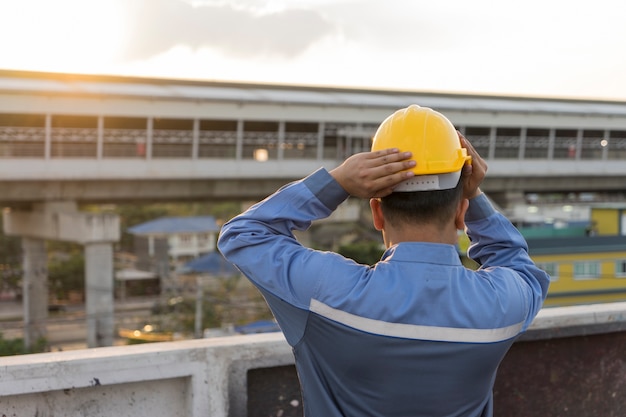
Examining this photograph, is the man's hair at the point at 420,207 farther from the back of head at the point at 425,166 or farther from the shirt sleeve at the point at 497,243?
the shirt sleeve at the point at 497,243

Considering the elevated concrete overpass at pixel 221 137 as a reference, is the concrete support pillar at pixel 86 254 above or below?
below

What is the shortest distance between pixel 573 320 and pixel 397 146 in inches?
78.6

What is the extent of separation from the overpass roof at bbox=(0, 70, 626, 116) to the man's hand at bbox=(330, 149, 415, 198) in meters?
28.5

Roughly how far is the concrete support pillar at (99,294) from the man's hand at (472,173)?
27.3 m

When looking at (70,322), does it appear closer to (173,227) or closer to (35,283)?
(35,283)

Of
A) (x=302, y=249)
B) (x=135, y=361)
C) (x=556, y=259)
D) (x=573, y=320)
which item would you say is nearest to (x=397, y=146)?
(x=302, y=249)

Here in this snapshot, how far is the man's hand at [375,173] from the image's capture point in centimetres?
185

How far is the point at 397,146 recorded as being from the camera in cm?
196

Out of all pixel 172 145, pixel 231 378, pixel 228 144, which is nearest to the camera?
pixel 231 378

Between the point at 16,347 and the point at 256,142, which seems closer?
the point at 16,347

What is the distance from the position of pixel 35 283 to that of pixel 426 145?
32.0 m

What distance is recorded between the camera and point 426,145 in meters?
1.93

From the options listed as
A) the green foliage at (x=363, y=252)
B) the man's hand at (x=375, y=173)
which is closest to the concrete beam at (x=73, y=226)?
the green foliage at (x=363, y=252)

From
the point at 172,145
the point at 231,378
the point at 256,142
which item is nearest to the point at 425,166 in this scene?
the point at 231,378
